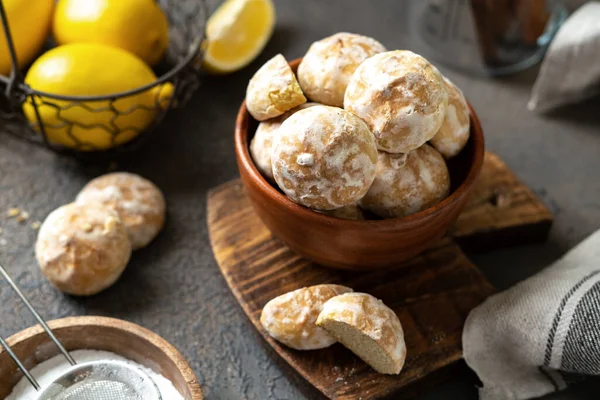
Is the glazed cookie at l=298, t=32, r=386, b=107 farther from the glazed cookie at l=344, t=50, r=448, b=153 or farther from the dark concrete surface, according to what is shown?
the dark concrete surface

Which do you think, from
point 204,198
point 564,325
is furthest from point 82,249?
point 564,325

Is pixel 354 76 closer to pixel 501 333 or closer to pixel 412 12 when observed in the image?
pixel 501 333

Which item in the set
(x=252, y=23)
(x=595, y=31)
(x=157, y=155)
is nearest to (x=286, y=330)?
(x=157, y=155)

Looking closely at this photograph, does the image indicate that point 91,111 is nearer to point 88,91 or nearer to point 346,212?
point 88,91

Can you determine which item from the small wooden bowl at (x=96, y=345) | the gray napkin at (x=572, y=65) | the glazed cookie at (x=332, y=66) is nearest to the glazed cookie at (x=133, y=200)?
the small wooden bowl at (x=96, y=345)

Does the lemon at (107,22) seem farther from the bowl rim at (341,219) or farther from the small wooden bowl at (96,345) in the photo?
the small wooden bowl at (96,345)
